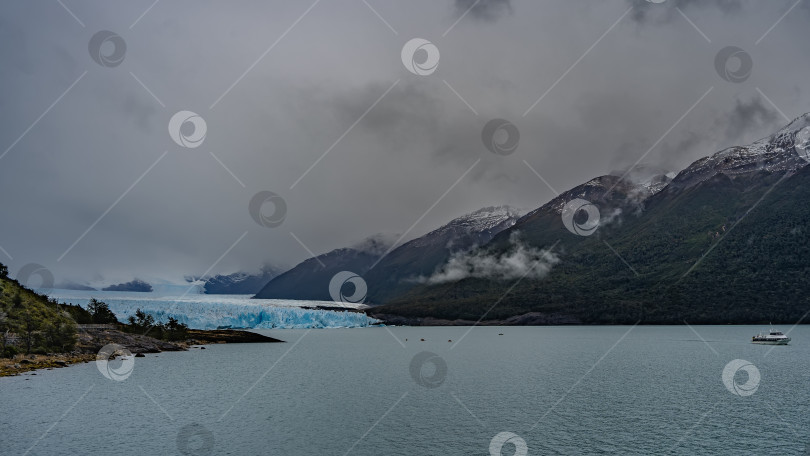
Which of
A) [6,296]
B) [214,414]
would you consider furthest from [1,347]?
[214,414]

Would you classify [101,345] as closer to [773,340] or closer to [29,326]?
[29,326]

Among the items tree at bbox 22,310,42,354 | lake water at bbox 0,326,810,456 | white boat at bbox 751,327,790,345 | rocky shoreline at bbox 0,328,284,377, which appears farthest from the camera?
white boat at bbox 751,327,790,345

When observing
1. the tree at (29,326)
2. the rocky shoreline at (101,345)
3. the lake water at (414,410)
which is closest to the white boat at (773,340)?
the lake water at (414,410)

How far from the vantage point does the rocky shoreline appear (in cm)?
8419

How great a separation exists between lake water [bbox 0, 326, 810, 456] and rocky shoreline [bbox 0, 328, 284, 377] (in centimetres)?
593

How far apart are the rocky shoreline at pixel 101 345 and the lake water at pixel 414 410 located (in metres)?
5.93

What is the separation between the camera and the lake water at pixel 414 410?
3769 cm

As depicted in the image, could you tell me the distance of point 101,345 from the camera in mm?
113812

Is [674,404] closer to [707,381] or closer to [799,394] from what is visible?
[799,394]

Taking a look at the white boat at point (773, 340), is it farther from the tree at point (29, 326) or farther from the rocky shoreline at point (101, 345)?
the tree at point (29, 326)

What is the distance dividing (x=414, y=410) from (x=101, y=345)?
93712 mm

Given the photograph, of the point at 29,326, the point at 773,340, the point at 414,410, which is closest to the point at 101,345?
the point at 29,326

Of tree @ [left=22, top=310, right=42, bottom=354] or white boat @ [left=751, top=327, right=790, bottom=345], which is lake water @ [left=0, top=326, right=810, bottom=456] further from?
white boat @ [left=751, top=327, right=790, bottom=345]

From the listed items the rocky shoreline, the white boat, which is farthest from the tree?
the white boat
